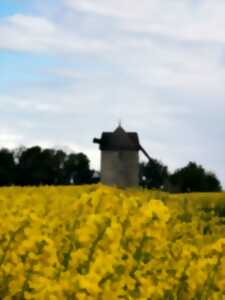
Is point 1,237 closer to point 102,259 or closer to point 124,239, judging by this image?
point 124,239

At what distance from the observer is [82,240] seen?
15.7 ft

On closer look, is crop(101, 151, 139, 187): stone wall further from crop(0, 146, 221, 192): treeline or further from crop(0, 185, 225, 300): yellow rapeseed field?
crop(0, 185, 225, 300): yellow rapeseed field

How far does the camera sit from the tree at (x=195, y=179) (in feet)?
135

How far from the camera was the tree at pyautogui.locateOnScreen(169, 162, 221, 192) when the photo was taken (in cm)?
4119

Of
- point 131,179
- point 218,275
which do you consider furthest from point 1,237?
point 131,179

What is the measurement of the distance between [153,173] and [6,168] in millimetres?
8271

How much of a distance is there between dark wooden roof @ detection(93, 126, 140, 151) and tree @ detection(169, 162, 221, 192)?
10.8 ft

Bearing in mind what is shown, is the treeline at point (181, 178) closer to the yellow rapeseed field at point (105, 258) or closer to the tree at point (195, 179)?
the tree at point (195, 179)

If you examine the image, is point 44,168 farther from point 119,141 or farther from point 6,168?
point 119,141

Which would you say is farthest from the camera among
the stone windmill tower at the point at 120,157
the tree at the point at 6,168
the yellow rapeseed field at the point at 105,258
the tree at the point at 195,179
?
the tree at the point at 6,168

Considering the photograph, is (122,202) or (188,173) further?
(188,173)

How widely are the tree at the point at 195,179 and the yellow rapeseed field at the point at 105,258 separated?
A: 117 feet

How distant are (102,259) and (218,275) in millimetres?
1120

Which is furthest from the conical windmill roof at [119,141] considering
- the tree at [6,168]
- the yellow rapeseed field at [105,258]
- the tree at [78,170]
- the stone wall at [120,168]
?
the yellow rapeseed field at [105,258]
